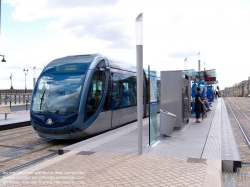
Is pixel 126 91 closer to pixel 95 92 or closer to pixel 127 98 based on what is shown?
pixel 127 98

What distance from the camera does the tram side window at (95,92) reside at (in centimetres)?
1038

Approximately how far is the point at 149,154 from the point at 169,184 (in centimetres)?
228

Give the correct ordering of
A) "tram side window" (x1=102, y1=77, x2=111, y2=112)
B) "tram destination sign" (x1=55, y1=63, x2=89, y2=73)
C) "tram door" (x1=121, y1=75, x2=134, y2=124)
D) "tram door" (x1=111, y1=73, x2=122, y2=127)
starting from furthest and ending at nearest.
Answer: "tram door" (x1=121, y1=75, x2=134, y2=124)
"tram door" (x1=111, y1=73, x2=122, y2=127)
"tram side window" (x1=102, y1=77, x2=111, y2=112)
"tram destination sign" (x1=55, y1=63, x2=89, y2=73)

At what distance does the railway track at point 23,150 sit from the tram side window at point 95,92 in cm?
155

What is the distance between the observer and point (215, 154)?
7.43 metres

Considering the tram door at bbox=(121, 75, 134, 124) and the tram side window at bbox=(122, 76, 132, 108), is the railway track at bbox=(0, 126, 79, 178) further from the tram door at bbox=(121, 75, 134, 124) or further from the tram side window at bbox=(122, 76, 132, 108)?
the tram side window at bbox=(122, 76, 132, 108)

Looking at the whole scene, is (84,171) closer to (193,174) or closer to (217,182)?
(193,174)

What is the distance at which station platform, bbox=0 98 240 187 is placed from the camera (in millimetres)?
5445

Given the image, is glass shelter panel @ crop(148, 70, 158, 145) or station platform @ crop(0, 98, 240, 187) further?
glass shelter panel @ crop(148, 70, 158, 145)

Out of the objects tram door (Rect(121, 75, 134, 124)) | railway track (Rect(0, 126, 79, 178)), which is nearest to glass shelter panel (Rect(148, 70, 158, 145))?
railway track (Rect(0, 126, 79, 178))

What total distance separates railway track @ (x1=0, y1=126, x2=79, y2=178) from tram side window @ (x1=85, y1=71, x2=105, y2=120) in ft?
5.09

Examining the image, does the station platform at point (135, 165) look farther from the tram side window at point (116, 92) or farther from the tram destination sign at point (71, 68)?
the tram side window at point (116, 92)

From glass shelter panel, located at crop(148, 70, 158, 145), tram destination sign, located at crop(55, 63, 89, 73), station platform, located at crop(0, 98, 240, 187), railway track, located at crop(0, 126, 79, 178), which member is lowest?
railway track, located at crop(0, 126, 79, 178)

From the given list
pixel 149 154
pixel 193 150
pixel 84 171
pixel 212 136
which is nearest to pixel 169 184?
pixel 84 171
